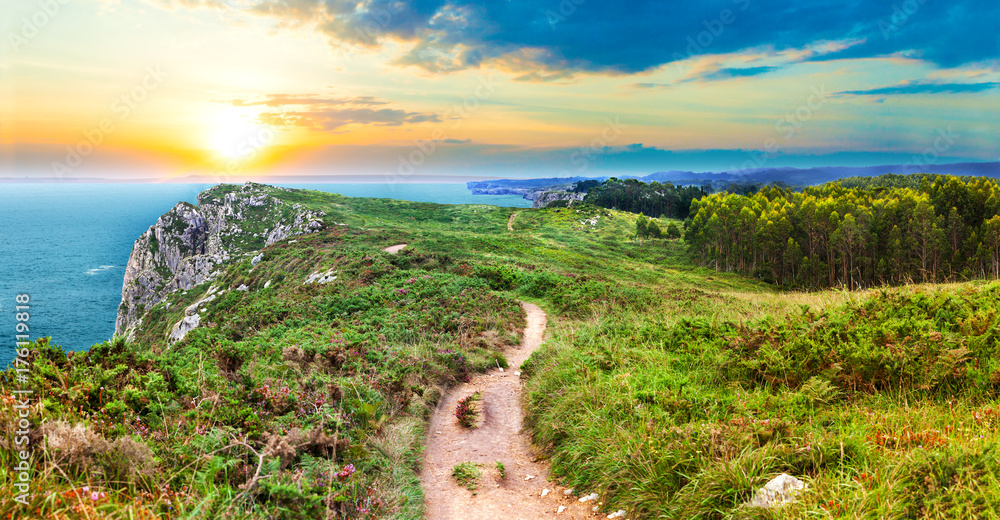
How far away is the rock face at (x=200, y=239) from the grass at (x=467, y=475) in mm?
48010

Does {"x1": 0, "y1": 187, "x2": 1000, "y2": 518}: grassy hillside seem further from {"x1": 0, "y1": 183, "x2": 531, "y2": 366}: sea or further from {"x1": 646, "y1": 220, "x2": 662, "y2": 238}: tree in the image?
{"x1": 646, "y1": 220, "x2": 662, "y2": 238}: tree

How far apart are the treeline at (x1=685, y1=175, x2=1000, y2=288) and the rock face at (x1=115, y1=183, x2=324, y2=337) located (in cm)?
6431

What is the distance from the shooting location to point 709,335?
10.0 meters

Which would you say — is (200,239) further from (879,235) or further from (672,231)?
(879,235)

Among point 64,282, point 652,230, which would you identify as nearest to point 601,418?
point 652,230

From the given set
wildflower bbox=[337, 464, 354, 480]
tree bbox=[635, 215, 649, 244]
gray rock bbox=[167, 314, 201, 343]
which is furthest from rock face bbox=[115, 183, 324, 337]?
tree bbox=[635, 215, 649, 244]

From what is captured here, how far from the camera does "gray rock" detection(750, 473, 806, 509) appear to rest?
14.2 ft

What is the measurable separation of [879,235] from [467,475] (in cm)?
7383

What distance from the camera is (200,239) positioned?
66625 millimetres

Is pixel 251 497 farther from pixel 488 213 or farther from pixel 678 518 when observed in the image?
pixel 488 213

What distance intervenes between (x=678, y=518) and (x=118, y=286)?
13293 centimetres

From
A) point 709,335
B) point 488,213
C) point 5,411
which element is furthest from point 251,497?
point 488,213

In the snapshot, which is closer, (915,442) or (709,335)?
(915,442)

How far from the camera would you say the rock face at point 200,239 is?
56.3 m
